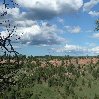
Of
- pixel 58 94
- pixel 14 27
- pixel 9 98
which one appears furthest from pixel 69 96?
pixel 14 27

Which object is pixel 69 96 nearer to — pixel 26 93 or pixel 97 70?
pixel 26 93

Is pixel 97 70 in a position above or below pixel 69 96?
above

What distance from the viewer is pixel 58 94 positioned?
89.9 meters

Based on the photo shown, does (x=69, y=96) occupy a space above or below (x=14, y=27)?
below

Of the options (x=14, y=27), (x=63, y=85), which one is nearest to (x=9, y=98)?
(x=63, y=85)

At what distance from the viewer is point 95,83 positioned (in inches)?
3740

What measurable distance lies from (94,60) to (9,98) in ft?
134

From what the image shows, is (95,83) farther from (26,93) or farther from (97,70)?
(26,93)

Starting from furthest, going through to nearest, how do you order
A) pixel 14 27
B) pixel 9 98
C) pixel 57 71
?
1. pixel 57 71
2. pixel 9 98
3. pixel 14 27

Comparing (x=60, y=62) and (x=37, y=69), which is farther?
(x=60, y=62)

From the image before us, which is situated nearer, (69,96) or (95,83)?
(69,96)

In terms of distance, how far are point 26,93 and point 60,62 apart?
1146 inches

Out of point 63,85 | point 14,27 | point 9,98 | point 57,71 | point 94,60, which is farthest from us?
point 94,60


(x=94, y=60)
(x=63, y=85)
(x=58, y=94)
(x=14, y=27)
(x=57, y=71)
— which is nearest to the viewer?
(x=14, y=27)
